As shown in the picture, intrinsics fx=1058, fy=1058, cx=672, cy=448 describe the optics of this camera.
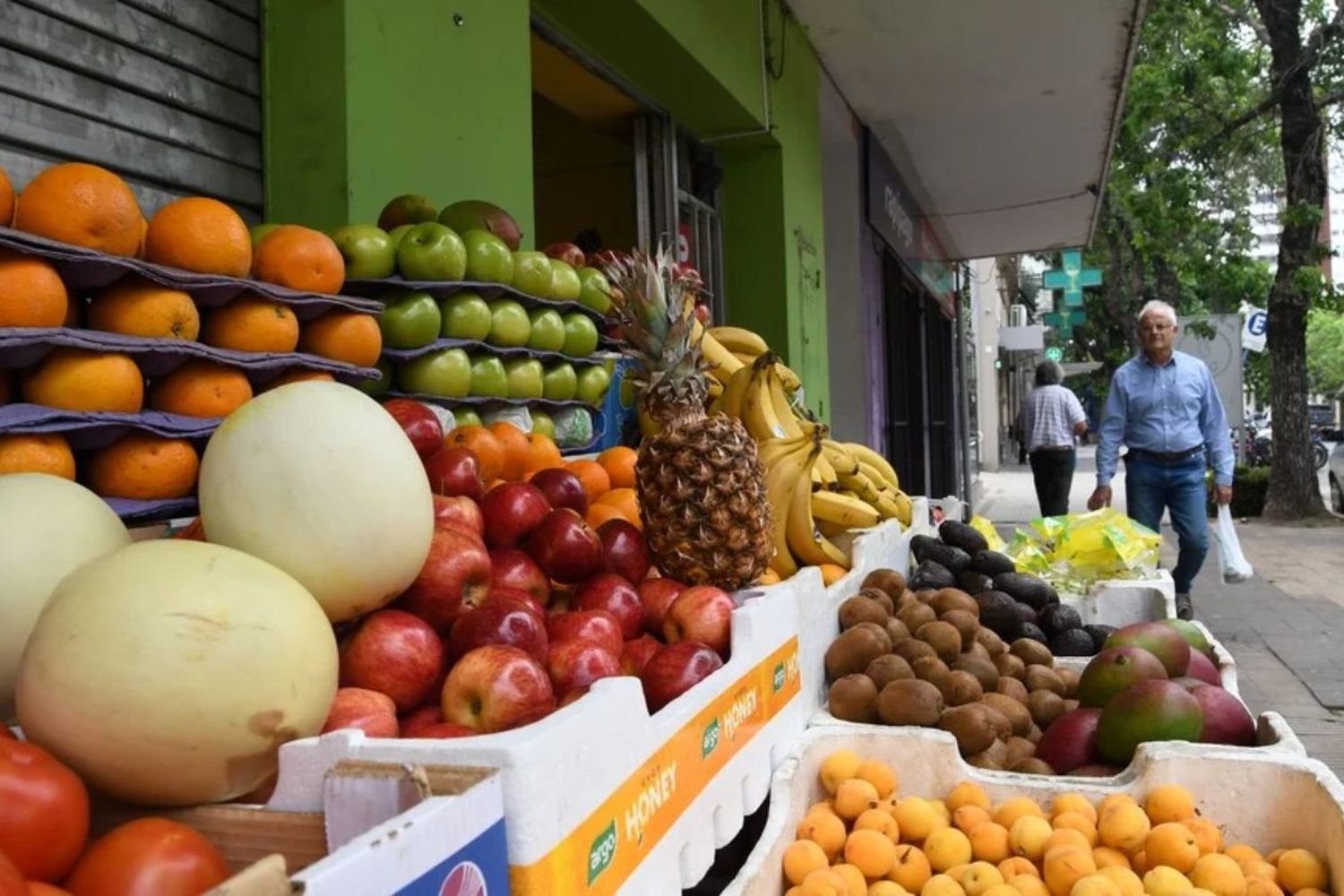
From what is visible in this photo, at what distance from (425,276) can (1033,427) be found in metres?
9.81

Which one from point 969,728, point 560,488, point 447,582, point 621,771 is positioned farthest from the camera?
point 969,728

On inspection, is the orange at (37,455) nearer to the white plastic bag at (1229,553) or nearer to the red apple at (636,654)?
the red apple at (636,654)

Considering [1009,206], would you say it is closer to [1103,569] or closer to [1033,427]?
[1033,427]

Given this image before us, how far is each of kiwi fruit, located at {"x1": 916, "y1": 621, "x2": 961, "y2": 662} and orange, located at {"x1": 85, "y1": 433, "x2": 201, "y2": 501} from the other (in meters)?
2.04

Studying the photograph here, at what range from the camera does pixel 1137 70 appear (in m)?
15.3

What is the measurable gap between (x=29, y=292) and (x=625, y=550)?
128cm

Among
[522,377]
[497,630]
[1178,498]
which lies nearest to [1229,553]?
[1178,498]

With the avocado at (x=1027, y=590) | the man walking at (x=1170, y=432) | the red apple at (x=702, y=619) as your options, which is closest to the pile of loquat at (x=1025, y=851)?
the red apple at (x=702, y=619)

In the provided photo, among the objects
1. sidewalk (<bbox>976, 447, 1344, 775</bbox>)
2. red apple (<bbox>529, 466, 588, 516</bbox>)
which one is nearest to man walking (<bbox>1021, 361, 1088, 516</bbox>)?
sidewalk (<bbox>976, 447, 1344, 775</bbox>)

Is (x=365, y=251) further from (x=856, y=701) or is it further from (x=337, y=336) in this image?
(x=856, y=701)

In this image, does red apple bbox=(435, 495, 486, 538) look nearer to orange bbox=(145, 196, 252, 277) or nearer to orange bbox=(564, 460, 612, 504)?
orange bbox=(145, 196, 252, 277)

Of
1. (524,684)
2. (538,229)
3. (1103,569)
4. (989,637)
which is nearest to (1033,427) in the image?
(538,229)

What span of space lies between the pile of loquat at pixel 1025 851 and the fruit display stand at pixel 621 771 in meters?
0.24

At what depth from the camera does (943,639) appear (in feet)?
10.1
